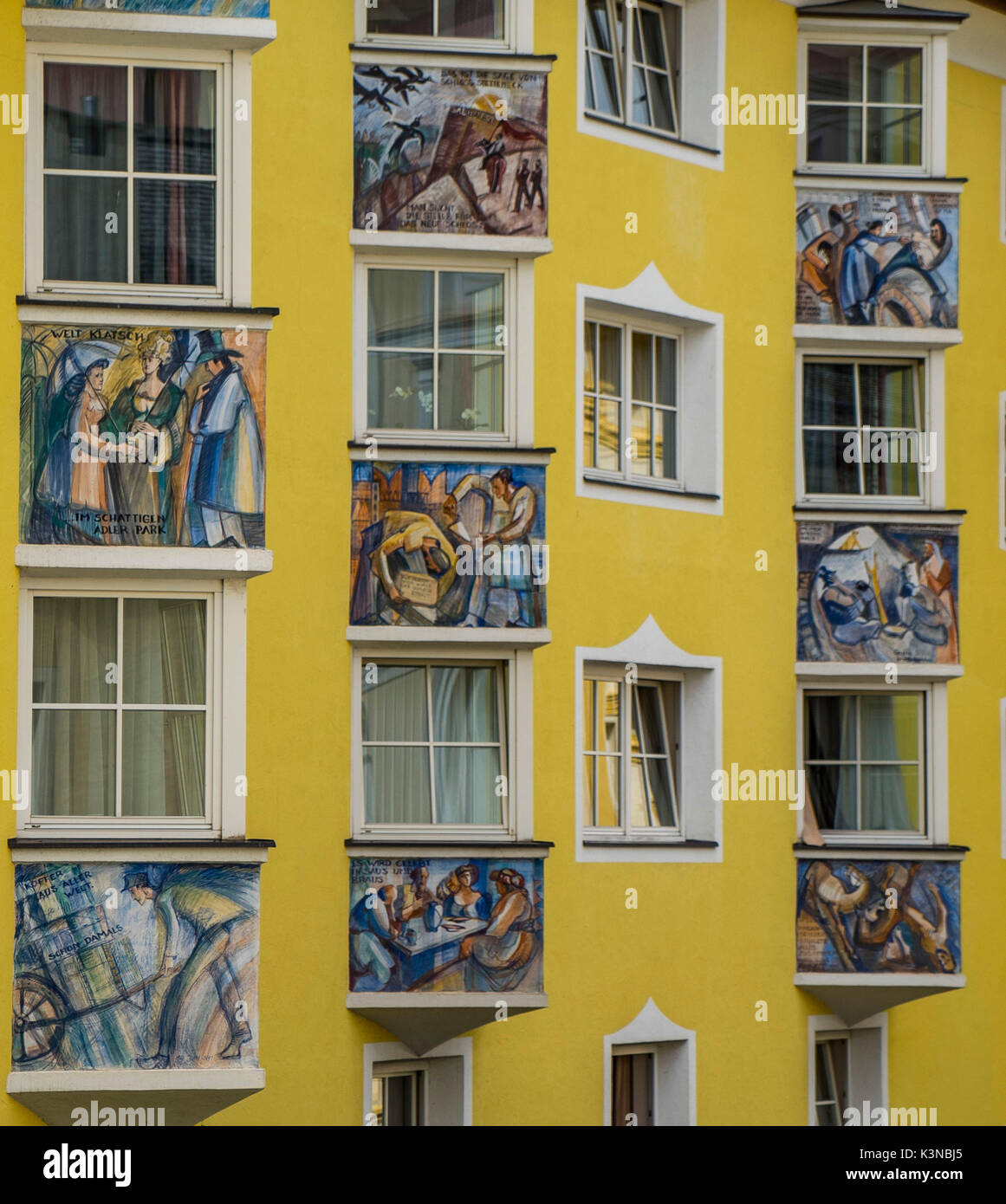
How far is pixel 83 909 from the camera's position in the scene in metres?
12.5

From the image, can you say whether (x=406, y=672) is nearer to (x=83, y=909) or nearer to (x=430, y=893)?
(x=430, y=893)

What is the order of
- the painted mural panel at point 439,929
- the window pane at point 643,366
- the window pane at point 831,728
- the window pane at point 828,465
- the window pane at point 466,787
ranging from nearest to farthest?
1. the painted mural panel at point 439,929
2. the window pane at point 466,787
3. the window pane at point 643,366
4. the window pane at point 831,728
5. the window pane at point 828,465

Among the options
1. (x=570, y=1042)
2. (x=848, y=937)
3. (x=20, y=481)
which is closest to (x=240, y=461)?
(x=20, y=481)

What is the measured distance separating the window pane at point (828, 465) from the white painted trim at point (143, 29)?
6.13m

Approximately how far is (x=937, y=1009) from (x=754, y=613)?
3.82 meters

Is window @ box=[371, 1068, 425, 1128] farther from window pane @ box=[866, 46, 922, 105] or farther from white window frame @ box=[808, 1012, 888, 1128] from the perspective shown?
window pane @ box=[866, 46, 922, 105]

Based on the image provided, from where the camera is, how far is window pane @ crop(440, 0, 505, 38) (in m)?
15.2

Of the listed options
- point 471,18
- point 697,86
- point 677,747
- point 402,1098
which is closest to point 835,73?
point 697,86

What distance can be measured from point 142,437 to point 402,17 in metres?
4.28

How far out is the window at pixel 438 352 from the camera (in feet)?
48.6

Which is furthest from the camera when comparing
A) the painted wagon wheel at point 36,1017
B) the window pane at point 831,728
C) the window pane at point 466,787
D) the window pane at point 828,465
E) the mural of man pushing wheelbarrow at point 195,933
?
the window pane at point 828,465

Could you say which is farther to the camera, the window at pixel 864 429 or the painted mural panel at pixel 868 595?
the window at pixel 864 429

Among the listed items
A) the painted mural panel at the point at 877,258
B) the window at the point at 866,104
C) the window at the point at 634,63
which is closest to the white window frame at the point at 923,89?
the window at the point at 866,104

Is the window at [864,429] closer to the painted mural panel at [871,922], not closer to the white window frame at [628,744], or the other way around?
the white window frame at [628,744]
